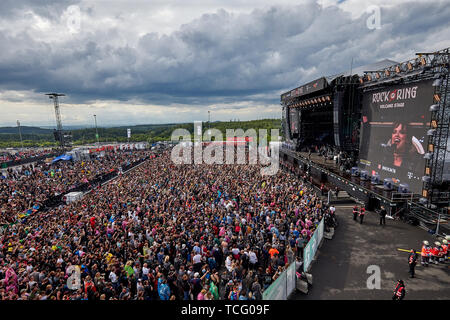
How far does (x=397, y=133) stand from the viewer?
12711 mm

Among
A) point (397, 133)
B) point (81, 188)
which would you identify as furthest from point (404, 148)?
point (81, 188)

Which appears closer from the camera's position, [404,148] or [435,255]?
[435,255]

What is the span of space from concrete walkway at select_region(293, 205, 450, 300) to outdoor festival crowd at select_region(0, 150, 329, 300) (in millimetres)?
1159

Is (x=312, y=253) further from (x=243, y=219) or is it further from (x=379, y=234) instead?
(x=379, y=234)

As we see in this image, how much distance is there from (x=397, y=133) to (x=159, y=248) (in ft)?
43.8

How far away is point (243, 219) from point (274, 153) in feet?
80.0

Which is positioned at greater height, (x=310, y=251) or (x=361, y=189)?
(x=361, y=189)

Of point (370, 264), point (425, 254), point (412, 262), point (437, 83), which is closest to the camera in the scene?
point (412, 262)

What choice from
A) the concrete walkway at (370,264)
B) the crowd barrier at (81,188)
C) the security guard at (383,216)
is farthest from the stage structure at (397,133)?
the crowd barrier at (81,188)

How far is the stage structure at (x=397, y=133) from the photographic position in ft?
33.9

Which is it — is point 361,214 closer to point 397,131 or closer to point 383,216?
point 383,216

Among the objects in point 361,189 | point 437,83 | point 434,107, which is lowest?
point 361,189

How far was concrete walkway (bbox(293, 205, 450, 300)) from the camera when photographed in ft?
23.4

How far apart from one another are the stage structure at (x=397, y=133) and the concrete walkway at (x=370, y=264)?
4.68 feet
